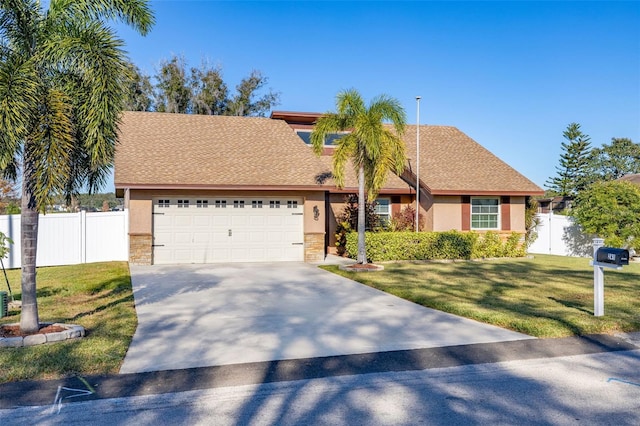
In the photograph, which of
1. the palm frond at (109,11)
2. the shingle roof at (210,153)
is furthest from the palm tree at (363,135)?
the palm frond at (109,11)

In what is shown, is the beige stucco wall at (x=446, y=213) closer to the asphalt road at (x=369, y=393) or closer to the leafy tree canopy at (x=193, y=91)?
the asphalt road at (x=369, y=393)

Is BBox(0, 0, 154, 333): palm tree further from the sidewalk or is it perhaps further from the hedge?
the hedge

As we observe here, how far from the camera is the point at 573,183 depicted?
50125mm

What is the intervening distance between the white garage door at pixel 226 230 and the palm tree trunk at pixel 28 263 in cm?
885

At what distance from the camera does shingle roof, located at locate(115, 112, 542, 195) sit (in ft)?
51.4

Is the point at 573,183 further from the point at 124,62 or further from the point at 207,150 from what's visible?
the point at 124,62

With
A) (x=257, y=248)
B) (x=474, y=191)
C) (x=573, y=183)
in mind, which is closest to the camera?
(x=257, y=248)

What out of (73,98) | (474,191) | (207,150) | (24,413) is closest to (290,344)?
(24,413)

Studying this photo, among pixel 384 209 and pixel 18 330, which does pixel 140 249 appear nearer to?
pixel 18 330

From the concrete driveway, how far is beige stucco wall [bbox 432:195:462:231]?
7.94m

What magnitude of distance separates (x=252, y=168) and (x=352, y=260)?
185 inches

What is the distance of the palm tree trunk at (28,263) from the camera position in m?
6.43

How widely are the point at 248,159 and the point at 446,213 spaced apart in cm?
786

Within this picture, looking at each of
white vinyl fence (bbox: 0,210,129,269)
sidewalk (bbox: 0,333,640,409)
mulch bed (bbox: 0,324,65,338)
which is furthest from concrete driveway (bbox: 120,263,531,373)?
white vinyl fence (bbox: 0,210,129,269)
